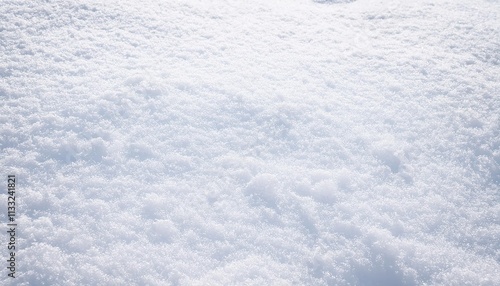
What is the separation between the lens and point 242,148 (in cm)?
249

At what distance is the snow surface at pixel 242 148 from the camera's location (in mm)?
1948

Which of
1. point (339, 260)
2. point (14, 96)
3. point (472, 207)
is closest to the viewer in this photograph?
point (339, 260)

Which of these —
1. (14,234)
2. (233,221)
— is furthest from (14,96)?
(233,221)

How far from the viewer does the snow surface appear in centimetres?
Answer: 195

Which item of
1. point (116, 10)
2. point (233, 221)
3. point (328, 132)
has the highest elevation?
point (116, 10)

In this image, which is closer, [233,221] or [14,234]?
[14,234]

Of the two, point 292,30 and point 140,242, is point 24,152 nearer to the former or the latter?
point 140,242

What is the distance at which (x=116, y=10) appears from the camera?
3473 millimetres

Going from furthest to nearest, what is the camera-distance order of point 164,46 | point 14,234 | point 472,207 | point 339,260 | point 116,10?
point 116,10 < point 164,46 < point 472,207 < point 339,260 < point 14,234

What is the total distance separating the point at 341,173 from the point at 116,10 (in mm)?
2740

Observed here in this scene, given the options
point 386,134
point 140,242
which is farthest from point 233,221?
point 386,134

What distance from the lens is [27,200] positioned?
2.00 meters

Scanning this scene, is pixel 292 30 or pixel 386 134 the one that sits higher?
pixel 292 30

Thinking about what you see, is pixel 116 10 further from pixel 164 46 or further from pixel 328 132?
pixel 328 132
